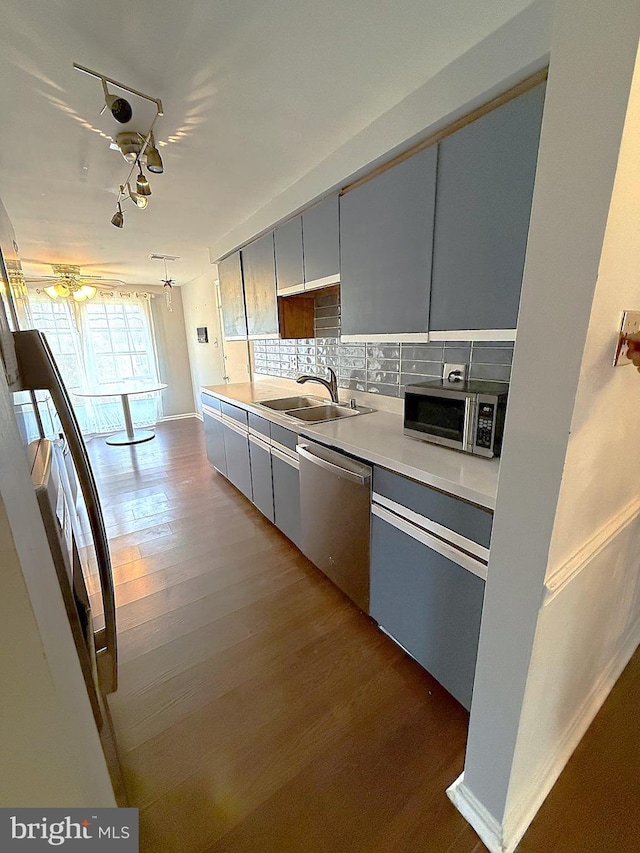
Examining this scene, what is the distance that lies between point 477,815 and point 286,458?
65.7 inches

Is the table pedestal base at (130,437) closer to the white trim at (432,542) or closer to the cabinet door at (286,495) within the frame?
the cabinet door at (286,495)

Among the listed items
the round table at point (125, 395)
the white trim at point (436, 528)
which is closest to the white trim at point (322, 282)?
the white trim at point (436, 528)

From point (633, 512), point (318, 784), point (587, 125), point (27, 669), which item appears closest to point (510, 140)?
point (587, 125)

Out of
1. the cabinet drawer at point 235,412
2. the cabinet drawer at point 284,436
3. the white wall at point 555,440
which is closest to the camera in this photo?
the white wall at point 555,440

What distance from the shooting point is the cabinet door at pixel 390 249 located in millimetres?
1451

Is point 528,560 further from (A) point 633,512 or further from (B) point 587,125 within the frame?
(B) point 587,125

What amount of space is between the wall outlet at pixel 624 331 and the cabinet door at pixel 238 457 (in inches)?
92.2

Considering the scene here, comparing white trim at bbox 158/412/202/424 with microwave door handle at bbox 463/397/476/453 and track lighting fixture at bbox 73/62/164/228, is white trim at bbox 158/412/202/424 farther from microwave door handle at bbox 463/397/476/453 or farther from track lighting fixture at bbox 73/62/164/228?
microwave door handle at bbox 463/397/476/453

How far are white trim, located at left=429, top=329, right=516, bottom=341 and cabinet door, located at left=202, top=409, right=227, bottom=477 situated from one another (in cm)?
231

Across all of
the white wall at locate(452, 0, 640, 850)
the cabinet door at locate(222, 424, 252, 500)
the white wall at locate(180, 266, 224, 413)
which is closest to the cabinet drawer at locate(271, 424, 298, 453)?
the cabinet door at locate(222, 424, 252, 500)

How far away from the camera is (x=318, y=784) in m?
1.12

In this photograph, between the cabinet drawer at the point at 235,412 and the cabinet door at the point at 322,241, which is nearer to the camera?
the cabinet door at the point at 322,241

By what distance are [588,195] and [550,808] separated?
1653mm

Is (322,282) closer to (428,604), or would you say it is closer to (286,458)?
(286,458)
